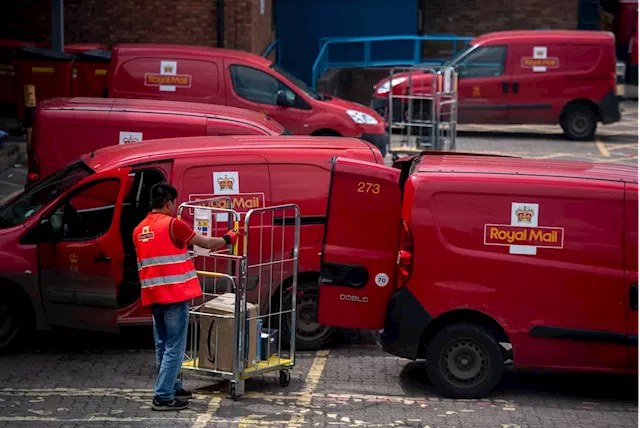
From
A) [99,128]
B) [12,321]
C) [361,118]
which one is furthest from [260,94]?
[12,321]

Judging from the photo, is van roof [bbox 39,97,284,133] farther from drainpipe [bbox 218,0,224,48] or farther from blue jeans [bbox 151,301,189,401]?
drainpipe [bbox 218,0,224,48]

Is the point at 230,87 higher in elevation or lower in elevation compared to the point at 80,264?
higher

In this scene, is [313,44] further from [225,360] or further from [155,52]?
[225,360]

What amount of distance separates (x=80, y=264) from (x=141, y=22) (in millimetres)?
14502

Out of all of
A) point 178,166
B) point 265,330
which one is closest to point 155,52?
point 178,166

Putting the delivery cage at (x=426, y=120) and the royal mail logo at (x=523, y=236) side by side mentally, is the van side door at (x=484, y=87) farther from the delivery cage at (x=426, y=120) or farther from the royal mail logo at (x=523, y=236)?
the royal mail logo at (x=523, y=236)

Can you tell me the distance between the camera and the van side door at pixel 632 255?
902 cm

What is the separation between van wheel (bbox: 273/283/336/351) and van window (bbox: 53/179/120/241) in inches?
68.1

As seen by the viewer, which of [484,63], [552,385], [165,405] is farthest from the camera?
[484,63]

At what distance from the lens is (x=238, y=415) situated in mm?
8742

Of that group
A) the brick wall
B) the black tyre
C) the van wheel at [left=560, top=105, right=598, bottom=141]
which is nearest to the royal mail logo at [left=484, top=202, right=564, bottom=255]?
the black tyre

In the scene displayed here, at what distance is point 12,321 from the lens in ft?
34.1

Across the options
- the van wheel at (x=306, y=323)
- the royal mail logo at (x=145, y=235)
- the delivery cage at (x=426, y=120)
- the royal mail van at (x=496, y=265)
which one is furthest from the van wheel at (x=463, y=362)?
the delivery cage at (x=426, y=120)

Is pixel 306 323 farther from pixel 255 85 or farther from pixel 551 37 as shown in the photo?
pixel 551 37
